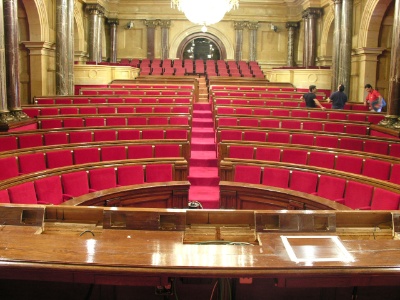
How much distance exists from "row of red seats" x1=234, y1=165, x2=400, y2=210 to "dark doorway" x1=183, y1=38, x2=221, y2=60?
17377 mm

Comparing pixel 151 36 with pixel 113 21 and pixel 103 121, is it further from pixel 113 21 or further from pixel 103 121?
pixel 103 121

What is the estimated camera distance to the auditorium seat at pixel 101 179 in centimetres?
434

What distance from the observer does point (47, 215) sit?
2178mm

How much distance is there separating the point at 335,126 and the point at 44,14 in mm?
8159

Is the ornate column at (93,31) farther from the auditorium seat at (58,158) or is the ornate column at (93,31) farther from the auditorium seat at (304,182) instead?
the auditorium seat at (304,182)

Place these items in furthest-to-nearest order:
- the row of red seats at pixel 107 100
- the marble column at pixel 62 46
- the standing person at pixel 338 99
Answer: the marble column at pixel 62 46 → the row of red seats at pixel 107 100 → the standing person at pixel 338 99

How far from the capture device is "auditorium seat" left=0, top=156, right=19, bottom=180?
4.43m

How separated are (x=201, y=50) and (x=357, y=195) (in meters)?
18.3

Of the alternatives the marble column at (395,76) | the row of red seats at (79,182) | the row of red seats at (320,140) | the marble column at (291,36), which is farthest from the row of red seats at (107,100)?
the marble column at (291,36)

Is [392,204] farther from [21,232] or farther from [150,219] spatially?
[21,232]

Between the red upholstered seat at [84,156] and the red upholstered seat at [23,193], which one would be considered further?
the red upholstered seat at [84,156]

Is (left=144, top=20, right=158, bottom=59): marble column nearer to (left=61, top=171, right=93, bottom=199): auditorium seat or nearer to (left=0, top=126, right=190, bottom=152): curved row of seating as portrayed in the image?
(left=0, top=126, right=190, bottom=152): curved row of seating

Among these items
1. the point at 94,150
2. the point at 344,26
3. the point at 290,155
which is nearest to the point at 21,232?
the point at 94,150

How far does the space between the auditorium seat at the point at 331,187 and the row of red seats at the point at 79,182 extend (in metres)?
1.52
